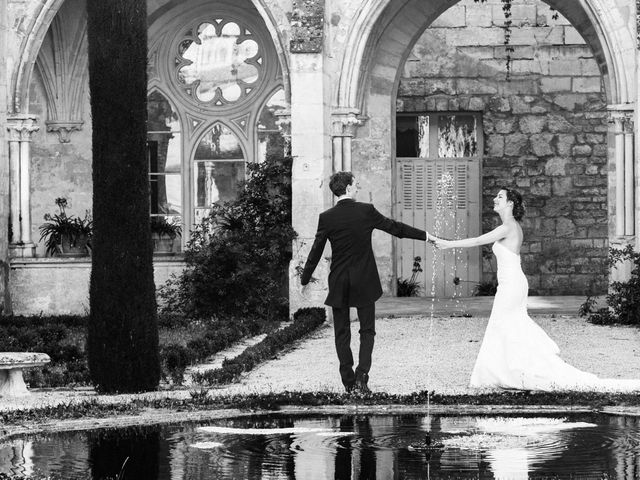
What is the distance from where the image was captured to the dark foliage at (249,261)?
1730 centimetres

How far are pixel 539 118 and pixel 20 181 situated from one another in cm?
809

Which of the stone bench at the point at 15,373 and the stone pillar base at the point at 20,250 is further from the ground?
the stone pillar base at the point at 20,250

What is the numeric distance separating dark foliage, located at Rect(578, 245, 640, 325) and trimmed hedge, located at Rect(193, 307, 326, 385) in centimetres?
308

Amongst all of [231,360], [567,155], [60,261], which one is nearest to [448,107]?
[567,155]

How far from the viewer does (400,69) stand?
19.9 m

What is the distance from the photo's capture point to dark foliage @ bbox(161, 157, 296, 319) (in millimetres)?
17297

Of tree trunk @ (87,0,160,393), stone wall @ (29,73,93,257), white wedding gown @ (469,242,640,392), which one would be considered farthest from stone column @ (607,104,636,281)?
tree trunk @ (87,0,160,393)

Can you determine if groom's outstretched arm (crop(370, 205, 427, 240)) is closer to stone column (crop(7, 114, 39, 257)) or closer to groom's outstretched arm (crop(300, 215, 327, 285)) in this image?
groom's outstretched arm (crop(300, 215, 327, 285))

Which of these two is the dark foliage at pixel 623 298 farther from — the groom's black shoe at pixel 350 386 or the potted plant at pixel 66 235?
the potted plant at pixel 66 235

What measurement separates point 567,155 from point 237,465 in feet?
51.9

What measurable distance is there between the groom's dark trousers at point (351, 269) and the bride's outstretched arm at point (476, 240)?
0.53 ft

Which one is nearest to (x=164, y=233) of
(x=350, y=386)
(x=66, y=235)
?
(x=66, y=235)

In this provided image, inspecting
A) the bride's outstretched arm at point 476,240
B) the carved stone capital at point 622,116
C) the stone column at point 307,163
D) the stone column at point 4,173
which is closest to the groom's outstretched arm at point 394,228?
the bride's outstretched arm at point 476,240

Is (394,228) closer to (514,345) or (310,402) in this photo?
(514,345)
